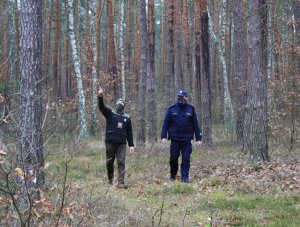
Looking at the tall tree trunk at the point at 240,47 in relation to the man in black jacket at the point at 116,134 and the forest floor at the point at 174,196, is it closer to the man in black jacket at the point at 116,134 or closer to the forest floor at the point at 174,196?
the forest floor at the point at 174,196

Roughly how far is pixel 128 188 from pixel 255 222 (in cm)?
385

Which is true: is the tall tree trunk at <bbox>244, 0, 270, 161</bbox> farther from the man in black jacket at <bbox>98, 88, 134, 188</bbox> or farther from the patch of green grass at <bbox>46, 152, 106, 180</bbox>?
the patch of green grass at <bbox>46, 152, 106, 180</bbox>

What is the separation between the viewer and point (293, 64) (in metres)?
13.9

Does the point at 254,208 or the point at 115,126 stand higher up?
the point at 115,126

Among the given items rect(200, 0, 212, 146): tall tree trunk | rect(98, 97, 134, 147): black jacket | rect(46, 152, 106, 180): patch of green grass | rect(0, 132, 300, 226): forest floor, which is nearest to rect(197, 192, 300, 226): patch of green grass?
rect(0, 132, 300, 226): forest floor

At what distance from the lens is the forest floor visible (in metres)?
5.61

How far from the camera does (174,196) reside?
28.5 ft

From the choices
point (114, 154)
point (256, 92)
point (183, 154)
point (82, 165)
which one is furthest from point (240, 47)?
point (114, 154)

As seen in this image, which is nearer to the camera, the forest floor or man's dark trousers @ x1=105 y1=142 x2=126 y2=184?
the forest floor

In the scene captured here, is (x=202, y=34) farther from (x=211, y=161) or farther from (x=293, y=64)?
(x=211, y=161)

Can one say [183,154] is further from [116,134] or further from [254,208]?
[254,208]

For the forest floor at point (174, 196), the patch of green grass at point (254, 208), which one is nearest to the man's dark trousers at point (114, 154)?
the forest floor at point (174, 196)

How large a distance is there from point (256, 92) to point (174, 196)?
12.1ft

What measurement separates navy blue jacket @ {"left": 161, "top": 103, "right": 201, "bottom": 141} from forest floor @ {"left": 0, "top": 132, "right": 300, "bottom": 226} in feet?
3.42
